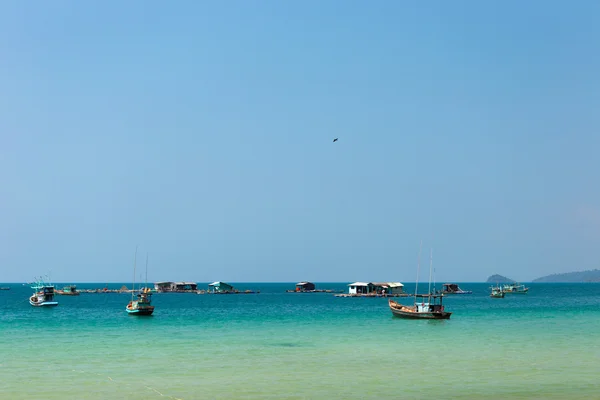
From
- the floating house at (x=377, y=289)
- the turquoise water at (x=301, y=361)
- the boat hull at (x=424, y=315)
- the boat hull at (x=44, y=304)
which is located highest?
the floating house at (x=377, y=289)

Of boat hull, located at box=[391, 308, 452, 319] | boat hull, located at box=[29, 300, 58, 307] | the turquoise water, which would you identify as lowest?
boat hull, located at box=[29, 300, 58, 307]

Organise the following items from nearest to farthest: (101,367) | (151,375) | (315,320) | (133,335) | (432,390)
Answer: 1. (432,390)
2. (151,375)
3. (101,367)
4. (133,335)
5. (315,320)

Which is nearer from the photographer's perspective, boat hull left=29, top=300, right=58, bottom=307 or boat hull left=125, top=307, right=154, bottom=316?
boat hull left=125, top=307, right=154, bottom=316

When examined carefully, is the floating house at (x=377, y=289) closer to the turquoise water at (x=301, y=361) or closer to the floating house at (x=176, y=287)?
the floating house at (x=176, y=287)

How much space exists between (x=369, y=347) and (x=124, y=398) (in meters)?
21.7

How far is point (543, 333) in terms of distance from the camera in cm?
5653

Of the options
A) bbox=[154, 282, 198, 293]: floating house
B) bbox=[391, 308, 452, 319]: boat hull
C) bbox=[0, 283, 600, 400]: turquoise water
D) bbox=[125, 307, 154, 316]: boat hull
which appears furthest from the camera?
bbox=[154, 282, 198, 293]: floating house

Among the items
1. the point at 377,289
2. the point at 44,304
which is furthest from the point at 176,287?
the point at 44,304

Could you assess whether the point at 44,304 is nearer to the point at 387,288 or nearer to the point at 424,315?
the point at 424,315

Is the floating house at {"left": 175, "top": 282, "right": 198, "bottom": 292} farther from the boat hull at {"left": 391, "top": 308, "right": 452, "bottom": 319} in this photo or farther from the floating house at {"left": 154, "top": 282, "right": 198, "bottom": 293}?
the boat hull at {"left": 391, "top": 308, "right": 452, "bottom": 319}

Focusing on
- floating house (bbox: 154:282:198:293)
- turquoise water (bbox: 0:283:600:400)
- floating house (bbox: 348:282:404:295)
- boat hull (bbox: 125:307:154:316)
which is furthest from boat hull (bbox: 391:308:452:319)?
floating house (bbox: 154:282:198:293)

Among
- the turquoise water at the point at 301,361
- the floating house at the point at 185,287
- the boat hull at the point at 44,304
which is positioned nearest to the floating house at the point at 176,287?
the floating house at the point at 185,287

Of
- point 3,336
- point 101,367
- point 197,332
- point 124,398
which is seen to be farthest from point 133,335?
point 124,398

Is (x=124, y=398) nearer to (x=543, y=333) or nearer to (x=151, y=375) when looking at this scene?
(x=151, y=375)
